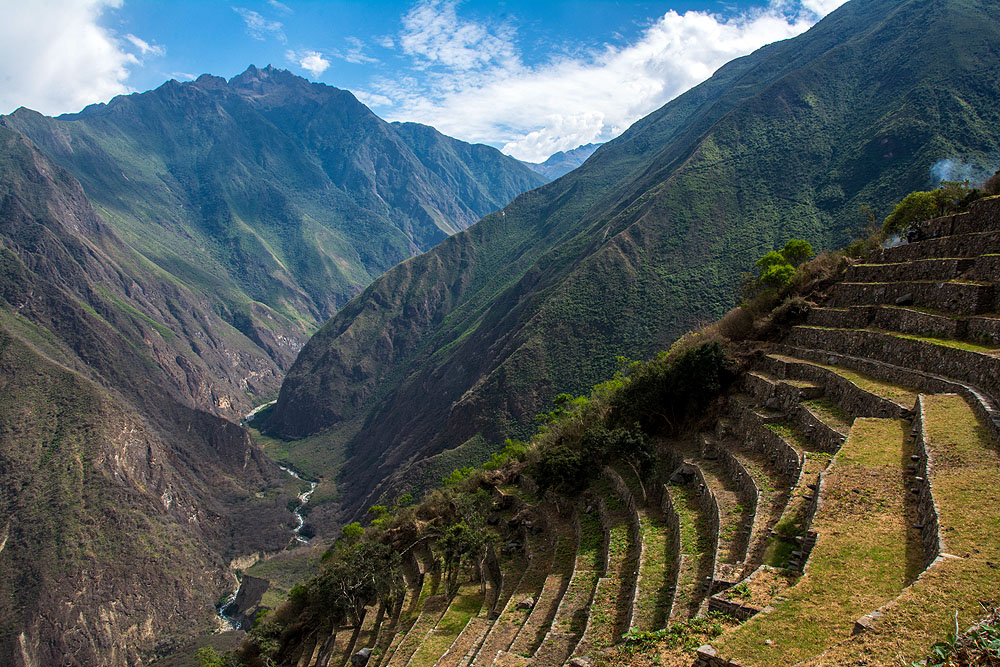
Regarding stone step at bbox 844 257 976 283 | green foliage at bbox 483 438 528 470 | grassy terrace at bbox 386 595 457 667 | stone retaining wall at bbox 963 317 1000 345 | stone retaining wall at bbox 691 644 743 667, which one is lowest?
grassy terrace at bbox 386 595 457 667

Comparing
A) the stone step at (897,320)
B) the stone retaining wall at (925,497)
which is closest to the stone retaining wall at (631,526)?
the stone retaining wall at (925,497)

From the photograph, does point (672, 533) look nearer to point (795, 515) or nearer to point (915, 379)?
point (795, 515)

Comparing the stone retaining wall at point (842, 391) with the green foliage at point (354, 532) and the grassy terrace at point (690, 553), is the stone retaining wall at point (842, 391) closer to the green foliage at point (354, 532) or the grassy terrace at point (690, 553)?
the grassy terrace at point (690, 553)

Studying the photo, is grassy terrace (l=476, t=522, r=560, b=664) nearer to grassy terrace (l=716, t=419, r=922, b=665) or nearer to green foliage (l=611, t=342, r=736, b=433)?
green foliage (l=611, t=342, r=736, b=433)

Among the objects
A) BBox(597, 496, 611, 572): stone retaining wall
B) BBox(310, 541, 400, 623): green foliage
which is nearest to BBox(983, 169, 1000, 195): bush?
BBox(597, 496, 611, 572): stone retaining wall

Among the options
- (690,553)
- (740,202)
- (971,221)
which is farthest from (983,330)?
(740,202)

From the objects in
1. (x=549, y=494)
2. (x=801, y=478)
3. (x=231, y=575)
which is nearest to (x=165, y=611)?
(x=231, y=575)

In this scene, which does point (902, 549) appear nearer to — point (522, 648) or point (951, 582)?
point (951, 582)
